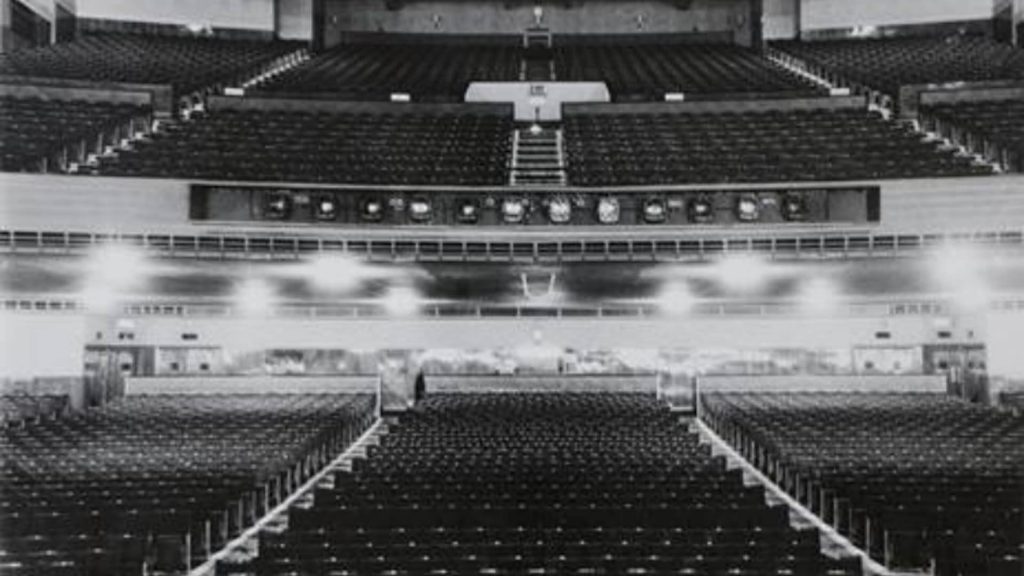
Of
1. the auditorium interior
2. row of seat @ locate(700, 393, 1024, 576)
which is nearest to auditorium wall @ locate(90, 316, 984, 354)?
the auditorium interior

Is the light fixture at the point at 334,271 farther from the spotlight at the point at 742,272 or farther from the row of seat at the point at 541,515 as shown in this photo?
the spotlight at the point at 742,272

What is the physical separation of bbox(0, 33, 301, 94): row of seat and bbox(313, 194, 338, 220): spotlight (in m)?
6.02

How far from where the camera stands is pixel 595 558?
5.94 meters

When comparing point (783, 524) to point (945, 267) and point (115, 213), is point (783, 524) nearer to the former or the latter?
point (945, 267)

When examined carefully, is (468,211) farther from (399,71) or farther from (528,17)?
(528,17)

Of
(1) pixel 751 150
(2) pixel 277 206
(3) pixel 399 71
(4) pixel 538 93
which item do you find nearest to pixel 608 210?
(1) pixel 751 150

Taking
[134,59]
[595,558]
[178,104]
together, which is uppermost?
[134,59]

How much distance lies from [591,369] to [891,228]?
6231 mm

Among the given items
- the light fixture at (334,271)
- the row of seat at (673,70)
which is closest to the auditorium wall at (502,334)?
the light fixture at (334,271)

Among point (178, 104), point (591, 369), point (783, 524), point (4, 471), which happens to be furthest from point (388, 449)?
point (178, 104)

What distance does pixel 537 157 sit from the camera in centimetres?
1855

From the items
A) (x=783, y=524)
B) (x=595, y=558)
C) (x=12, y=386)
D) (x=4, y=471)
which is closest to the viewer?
(x=595, y=558)

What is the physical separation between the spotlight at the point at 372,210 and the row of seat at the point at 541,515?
465 cm

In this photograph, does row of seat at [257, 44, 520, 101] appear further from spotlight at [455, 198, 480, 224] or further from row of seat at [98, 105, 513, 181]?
spotlight at [455, 198, 480, 224]
